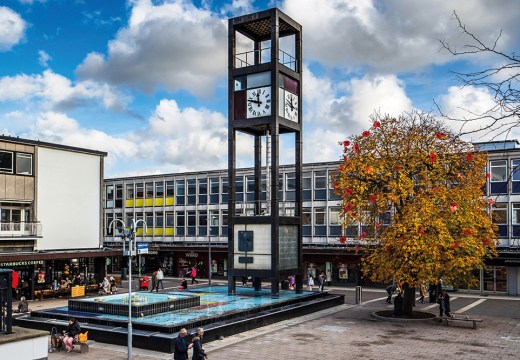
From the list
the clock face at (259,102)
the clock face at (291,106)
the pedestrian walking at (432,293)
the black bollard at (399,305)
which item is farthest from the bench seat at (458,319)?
the clock face at (259,102)

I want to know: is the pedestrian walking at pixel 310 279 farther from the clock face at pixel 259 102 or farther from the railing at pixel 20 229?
the railing at pixel 20 229

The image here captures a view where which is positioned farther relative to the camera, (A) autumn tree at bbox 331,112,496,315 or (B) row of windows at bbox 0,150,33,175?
(B) row of windows at bbox 0,150,33,175

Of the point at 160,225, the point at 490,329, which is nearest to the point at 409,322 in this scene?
the point at 490,329

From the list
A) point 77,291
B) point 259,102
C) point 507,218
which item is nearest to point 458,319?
point 259,102

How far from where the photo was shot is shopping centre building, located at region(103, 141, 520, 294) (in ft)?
140

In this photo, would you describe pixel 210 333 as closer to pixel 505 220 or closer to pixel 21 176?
pixel 21 176

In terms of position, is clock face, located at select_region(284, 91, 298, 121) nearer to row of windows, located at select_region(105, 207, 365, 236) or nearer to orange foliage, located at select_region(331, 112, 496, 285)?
orange foliage, located at select_region(331, 112, 496, 285)

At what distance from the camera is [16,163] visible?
4022 centimetres

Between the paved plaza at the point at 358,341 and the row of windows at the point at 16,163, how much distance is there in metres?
20.4

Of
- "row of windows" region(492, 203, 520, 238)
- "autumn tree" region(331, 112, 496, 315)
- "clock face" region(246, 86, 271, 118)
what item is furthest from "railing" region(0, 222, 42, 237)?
"row of windows" region(492, 203, 520, 238)

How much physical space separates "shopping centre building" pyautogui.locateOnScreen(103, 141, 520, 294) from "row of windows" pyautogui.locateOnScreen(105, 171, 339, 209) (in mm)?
94

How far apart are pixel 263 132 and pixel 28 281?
778 inches

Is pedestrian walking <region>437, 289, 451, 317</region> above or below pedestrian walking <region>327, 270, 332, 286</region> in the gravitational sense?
above

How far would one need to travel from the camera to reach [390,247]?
28797 millimetres
